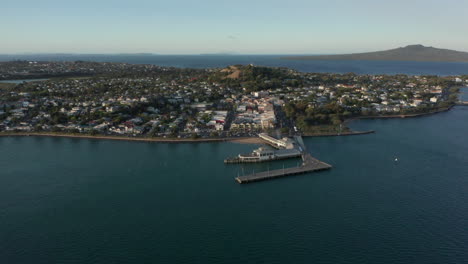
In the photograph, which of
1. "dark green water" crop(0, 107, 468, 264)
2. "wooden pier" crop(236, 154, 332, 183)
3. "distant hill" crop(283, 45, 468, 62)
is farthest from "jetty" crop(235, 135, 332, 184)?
"distant hill" crop(283, 45, 468, 62)

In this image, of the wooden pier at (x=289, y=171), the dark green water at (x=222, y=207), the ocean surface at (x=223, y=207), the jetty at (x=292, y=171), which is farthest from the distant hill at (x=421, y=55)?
the wooden pier at (x=289, y=171)

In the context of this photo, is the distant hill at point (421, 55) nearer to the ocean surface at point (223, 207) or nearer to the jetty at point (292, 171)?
the ocean surface at point (223, 207)

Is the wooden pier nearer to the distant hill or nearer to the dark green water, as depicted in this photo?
the dark green water

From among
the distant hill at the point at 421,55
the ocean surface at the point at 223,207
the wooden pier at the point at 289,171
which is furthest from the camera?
the distant hill at the point at 421,55

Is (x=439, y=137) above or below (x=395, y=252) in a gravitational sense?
above

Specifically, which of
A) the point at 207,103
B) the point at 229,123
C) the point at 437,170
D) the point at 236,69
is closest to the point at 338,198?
the point at 437,170

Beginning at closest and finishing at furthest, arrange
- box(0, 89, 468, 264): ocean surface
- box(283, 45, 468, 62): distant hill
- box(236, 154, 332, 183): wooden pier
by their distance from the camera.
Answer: box(0, 89, 468, 264): ocean surface < box(236, 154, 332, 183): wooden pier < box(283, 45, 468, 62): distant hill

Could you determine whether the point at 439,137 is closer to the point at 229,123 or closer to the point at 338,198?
the point at 338,198
